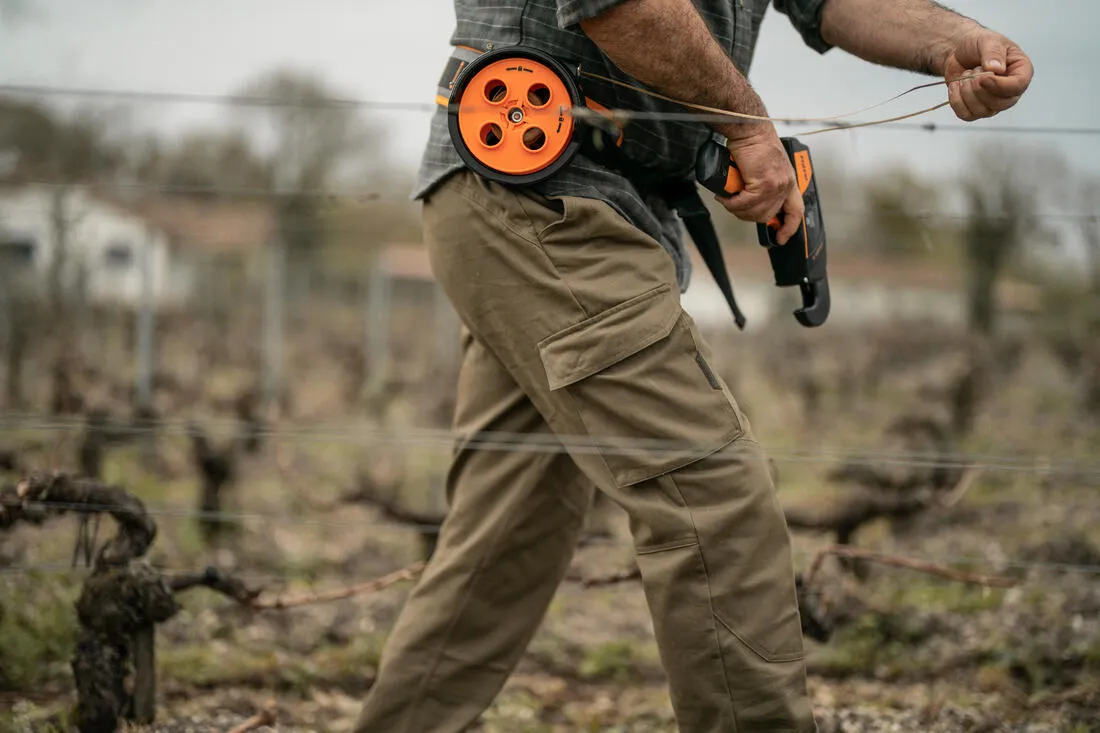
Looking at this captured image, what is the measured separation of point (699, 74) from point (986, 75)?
19.9 inches

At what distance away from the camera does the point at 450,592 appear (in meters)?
2.08

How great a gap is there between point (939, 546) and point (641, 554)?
3.31 metres

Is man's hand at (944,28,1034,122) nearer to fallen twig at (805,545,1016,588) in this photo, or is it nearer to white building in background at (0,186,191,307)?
fallen twig at (805,545,1016,588)

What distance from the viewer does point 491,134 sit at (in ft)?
5.78

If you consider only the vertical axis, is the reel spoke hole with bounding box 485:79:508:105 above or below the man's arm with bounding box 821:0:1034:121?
below

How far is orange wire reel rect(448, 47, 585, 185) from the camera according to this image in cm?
172

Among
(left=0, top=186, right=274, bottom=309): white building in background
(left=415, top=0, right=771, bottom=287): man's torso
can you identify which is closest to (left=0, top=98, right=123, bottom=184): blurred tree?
(left=0, top=186, right=274, bottom=309): white building in background

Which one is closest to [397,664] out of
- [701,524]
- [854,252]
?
[701,524]

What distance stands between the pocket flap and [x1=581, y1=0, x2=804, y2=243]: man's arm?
25 centimetres

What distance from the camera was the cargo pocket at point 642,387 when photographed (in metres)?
1.68

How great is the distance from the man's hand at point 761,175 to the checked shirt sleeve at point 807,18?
54 cm

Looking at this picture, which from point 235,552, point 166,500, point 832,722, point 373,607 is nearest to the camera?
point 832,722

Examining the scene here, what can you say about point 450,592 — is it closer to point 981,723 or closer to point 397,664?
point 397,664

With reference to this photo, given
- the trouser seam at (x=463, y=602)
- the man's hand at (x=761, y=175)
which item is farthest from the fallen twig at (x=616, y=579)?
the man's hand at (x=761, y=175)
